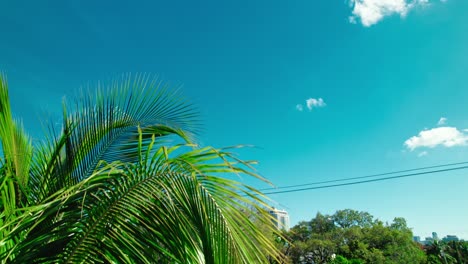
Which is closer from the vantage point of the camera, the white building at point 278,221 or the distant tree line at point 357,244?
the white building at point 278,221

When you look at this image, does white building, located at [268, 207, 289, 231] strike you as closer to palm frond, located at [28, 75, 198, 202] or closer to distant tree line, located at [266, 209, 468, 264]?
palm frond, located at [28, 75, 198, 202]

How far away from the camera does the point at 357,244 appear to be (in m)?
36.2

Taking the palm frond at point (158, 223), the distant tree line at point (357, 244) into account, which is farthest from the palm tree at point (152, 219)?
the distant tree line at point (357, 244)

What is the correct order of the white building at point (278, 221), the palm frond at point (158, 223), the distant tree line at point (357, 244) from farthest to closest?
the distant tree line at point (357, 244) → the white building at point (278, 221) → the palm frond at point (158, 223)

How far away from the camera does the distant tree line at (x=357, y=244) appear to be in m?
33.4

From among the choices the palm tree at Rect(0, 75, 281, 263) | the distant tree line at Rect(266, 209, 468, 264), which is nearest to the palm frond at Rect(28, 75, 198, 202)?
the palm tree at Rect(0, 75, 281, 263)

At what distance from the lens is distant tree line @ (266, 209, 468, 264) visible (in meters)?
33.4

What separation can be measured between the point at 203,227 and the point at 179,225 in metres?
0.14

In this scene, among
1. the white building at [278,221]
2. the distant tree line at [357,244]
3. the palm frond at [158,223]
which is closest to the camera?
the palm frond at [158,223]

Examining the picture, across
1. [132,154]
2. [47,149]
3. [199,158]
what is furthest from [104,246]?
[47,149]

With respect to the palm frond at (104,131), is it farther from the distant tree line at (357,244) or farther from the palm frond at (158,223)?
the distant tree line at (357,244)

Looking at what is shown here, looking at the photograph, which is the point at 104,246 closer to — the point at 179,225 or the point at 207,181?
the point at 179,225

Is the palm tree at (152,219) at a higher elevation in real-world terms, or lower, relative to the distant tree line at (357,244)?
lower

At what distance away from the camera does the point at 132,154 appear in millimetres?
2246
